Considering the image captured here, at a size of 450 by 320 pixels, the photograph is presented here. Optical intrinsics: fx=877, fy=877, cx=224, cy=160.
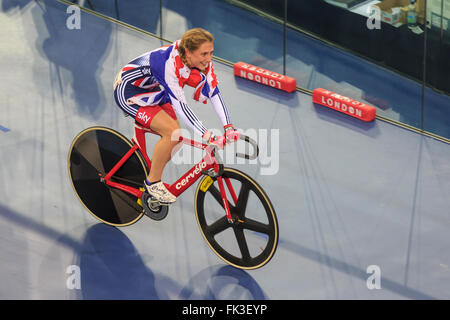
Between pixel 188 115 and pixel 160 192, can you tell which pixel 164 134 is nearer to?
pixel 188 115

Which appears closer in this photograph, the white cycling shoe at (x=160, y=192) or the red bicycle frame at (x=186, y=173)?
the red bicycle frame at (x=186, y=173)

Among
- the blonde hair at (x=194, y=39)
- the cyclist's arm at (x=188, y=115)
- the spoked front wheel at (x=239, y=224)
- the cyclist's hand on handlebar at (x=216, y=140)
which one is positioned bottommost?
the spoked front wheel at (x=239, y=224)

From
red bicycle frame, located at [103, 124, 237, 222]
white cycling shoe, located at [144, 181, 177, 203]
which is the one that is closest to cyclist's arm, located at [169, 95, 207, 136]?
red bicycle frame, located at [103, 124, 237, 222]

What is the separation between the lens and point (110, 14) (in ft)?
36.6

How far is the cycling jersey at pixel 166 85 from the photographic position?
→ 21.0 ft

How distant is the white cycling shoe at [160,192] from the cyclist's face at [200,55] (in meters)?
1.09

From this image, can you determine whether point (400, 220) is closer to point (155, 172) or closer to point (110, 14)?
point (155, 172)

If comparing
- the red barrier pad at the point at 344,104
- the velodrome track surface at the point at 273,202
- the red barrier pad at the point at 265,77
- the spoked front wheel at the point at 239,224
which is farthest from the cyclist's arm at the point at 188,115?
the red barrier pad at the point at 265,77

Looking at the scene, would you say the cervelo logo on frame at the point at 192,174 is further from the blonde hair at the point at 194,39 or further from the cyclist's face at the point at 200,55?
the blonde hair at the point at 194,39

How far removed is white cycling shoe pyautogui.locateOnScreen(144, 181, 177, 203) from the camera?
6.95 meters

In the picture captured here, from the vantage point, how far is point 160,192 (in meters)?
6.97

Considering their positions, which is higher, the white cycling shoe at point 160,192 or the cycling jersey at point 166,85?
the cycling jersey at point 166,85

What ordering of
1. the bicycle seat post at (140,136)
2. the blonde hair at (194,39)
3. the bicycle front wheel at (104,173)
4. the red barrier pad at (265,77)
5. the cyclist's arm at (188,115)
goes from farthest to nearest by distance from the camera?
1. the red barrier pad at (265,77)
2. the bicycle front wheel at (104,173)
3. the bicycle seat post at (140,136)
4. the cyclist's arm at (188,115)
5. the blonde hair at (194,39)

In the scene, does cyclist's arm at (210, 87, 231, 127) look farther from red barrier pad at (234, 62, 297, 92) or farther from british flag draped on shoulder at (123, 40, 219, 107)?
red barrier pad at (234, 62, 297, 92)
